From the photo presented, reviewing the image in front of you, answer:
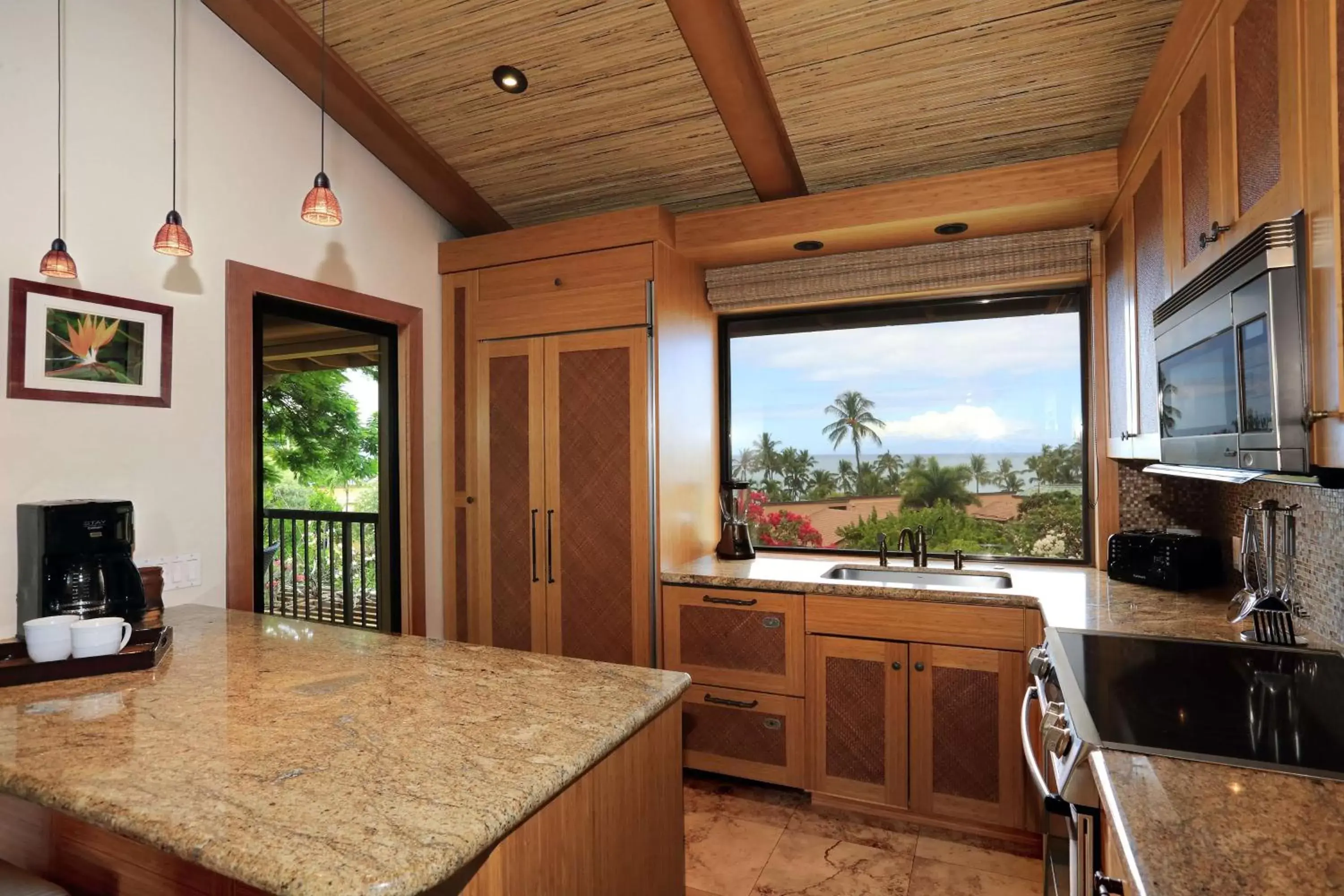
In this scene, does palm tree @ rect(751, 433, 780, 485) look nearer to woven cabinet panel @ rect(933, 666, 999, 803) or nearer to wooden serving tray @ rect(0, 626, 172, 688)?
woven cabinet panel @ rect(933, 666, 999, 803)

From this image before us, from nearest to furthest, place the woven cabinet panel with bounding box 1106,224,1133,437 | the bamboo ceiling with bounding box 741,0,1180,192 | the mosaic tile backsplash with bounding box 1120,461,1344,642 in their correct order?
the mosaic tile backsplash with bounding box 1120,461,1344,642 < the bamboo ceiling with bounding box 741,0,1180,192 < the woven cabinet panel with bounding box 1106,224,1133,437

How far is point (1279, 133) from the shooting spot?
46.5 inches

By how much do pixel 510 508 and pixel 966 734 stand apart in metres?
2.08

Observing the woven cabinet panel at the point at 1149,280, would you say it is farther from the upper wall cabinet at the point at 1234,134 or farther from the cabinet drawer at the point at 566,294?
the cabinet drawer at the point at 566,294

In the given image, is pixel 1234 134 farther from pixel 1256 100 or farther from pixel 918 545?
pixel 918 545

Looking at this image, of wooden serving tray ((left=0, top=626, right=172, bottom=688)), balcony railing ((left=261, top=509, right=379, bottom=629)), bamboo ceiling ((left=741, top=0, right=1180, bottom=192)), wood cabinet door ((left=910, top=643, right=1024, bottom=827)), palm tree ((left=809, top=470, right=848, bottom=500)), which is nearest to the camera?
wooden serving tray ((left=0, top=626, right=172, bottom=688))

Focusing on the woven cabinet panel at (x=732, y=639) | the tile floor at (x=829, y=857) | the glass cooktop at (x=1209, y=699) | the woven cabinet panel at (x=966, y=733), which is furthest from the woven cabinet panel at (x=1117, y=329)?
the tile floor at (x=829, y=857)

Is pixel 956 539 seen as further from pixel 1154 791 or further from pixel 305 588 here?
pixel 305 588

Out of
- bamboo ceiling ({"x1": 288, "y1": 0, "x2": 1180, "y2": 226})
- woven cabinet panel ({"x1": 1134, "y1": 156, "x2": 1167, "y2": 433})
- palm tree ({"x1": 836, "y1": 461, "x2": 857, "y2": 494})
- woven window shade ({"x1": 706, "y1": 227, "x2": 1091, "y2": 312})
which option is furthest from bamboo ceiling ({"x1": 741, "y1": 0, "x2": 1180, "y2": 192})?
palm tree ({"x1": 836, "y1": 461, "x2": 857, "y2": 494})

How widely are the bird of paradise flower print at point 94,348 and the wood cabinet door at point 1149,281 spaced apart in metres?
2.98

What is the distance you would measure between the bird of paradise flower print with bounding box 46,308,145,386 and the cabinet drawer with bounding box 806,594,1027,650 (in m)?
2.45

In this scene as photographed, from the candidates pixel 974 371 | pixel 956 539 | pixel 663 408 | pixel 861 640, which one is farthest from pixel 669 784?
pixel 974 371

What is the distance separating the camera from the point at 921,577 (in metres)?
3.01

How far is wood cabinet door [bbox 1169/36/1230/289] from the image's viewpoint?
148 cm
